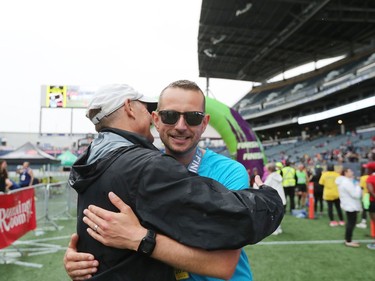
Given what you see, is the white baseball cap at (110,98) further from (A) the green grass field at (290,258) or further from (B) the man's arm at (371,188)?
(B) the man's arm at (371,188)

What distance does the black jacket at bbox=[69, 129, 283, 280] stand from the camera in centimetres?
115

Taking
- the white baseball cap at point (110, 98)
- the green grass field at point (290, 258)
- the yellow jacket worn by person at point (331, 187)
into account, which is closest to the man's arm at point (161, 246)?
the white baseball cap at point (110, 98)

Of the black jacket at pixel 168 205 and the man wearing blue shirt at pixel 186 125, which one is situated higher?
the man wearing blue shirt at pixel 186 125

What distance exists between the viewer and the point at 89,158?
1.43 metres

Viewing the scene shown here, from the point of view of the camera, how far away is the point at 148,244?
1.20 meters

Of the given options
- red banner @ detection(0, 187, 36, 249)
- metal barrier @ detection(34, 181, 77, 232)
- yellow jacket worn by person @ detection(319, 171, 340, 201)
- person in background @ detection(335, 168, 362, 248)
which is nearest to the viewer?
red banner @ detection(0, 187, 36, 249)

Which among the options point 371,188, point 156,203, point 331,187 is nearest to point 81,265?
point 156,203

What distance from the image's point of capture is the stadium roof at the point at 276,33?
2712cm

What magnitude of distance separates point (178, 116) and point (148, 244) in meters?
0.78

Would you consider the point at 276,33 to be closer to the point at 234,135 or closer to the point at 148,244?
the point at 234,135

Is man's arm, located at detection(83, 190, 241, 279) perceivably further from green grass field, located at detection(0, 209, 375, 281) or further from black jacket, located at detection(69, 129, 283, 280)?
green grass field, located at detection(0, 209, 375, 281)

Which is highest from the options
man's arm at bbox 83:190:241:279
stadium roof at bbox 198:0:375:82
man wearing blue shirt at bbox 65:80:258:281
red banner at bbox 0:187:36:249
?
stadium roof at bbox 198:0:375:82

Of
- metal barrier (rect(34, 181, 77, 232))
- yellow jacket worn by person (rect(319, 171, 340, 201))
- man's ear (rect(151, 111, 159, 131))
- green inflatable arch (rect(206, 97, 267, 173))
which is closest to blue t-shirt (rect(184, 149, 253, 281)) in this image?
man's ear (rect(151, 111, 159, 131))

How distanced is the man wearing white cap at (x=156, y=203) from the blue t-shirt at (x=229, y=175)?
27 cm
